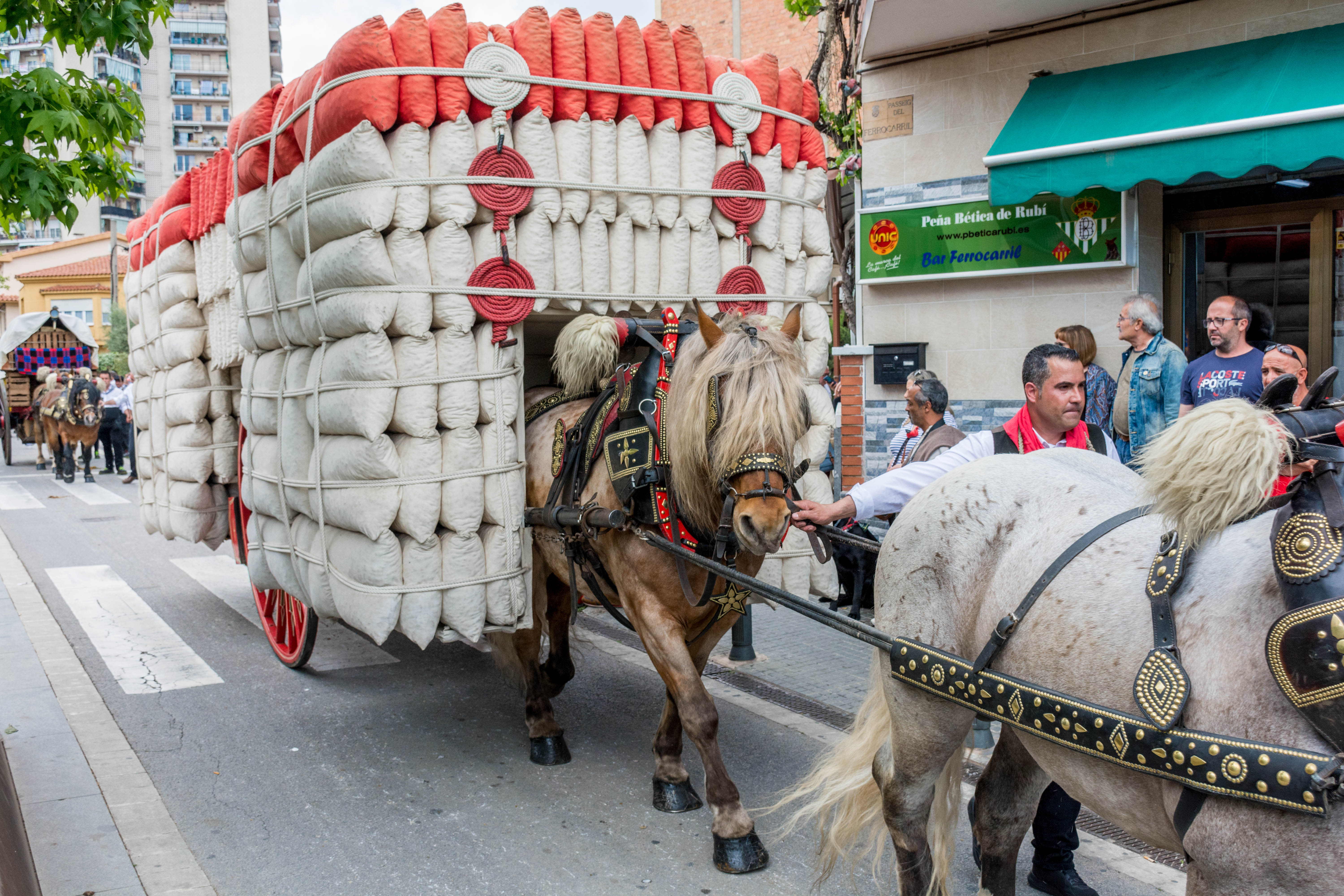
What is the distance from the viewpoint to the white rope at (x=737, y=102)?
14.5 feet


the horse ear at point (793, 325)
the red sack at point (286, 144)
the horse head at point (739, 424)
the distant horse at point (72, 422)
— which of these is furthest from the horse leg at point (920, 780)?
the distant horse at point (72, 422)

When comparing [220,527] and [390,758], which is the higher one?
[220,527]

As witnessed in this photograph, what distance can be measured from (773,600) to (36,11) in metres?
4.46

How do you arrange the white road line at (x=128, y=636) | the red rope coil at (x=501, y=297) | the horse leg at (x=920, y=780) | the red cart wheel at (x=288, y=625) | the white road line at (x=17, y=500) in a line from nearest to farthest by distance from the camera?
the horse leg at (x=920, y=780) < the red rope coil at (x=501, y=297) < the red cart wheel at (x=288, y=625) < the white road line at (x=128, y=636) < the white road line at (x=17, y=500)

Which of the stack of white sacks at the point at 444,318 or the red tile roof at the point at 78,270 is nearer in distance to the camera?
the stack of white sacks at the point at 444,318

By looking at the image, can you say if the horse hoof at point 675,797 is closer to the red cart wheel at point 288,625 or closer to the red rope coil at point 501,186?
the red cart wheel at point 288,625

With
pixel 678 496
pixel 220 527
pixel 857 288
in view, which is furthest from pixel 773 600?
pixel 857 288

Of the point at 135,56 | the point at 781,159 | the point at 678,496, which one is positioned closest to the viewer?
the point at 678,496

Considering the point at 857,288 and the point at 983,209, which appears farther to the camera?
the point at 857,288

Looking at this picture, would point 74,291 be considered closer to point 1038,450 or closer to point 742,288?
point 742,288

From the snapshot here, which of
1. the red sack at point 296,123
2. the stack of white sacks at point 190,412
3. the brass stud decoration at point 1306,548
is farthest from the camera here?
the stack of white sacks at point 190,412

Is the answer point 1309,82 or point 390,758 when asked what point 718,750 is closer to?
point 390,758

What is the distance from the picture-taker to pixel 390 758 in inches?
182

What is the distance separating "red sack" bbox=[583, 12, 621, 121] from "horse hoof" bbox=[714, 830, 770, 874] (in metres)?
2.88
